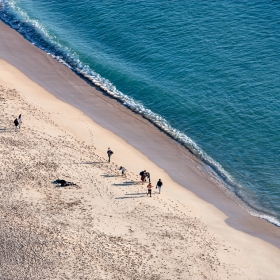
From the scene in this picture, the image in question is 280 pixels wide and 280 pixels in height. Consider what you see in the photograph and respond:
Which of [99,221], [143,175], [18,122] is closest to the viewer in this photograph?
[99,221]

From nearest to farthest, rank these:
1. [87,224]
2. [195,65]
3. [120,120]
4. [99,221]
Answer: [87,224] < [99,221] < [120,120] < [195,65]

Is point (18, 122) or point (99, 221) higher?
point (18, 122)

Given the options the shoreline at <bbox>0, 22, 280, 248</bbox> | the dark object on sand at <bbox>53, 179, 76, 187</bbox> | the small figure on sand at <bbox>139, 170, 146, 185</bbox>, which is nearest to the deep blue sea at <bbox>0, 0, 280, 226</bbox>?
the shoreline at <bbox>0, 22, 280, 248</bbox>

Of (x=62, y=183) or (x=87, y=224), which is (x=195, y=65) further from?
(x=87, y=224)

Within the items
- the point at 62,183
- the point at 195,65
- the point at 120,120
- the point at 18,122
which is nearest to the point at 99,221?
the point at 62,183

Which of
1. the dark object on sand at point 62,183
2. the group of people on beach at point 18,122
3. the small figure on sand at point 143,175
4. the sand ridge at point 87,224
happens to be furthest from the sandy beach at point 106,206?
the group of people on beach at point 18,122

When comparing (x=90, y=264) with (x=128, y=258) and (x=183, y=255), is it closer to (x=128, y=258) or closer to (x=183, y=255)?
(x=128, y=258)
